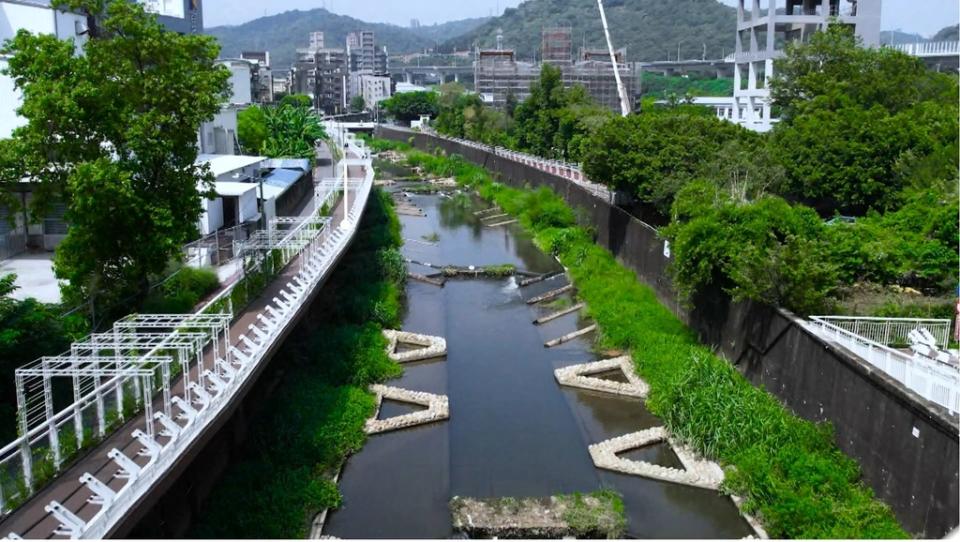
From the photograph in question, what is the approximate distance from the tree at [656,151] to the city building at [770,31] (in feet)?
68.9

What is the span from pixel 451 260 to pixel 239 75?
24.3 metres

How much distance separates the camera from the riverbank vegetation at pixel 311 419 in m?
14.1

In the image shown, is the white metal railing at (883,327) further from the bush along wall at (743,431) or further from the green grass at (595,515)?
the green grass at (595,515)

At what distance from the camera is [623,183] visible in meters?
33.1

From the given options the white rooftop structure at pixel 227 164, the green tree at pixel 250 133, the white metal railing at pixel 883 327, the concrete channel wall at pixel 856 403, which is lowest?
the concrete channel wall at pixel 856 403

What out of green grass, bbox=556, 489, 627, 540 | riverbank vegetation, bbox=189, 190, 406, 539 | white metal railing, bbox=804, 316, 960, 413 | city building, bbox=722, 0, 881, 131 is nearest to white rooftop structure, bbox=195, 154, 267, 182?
riverbank vegetation, bbox=189, 190, 406, 539

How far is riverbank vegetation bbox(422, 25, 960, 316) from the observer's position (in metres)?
19.1

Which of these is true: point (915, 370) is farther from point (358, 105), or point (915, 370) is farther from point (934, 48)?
point (358, 105)

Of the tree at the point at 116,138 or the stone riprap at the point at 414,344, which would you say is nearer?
the tree at the point at 116,138

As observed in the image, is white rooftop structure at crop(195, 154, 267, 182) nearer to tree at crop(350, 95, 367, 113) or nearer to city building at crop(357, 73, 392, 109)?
tree at crop(350, 95, 367, 113)

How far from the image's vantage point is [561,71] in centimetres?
8300

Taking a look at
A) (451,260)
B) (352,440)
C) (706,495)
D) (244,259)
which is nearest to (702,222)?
(706,495)

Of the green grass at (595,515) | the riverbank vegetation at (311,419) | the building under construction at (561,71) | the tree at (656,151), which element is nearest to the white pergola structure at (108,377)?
the riverbank vegetation at (311,419)

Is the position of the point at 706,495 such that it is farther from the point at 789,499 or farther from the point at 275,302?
the point at 275,302
